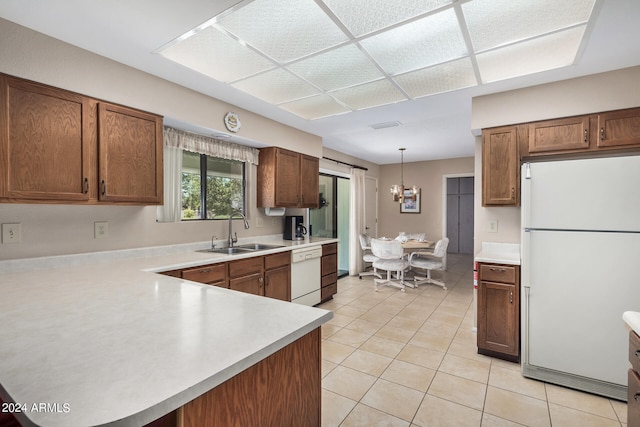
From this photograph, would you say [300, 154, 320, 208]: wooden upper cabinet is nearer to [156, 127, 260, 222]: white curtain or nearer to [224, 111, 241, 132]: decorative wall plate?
[224, 111, 241, 132]: decorative wall plate

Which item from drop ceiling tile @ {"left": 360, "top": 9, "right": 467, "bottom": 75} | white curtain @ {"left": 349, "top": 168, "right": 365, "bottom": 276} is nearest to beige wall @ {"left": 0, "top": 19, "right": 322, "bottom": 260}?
drop ceiling tile @ {"left": 360, "top": 9, "right": 467, "bottom": 75}

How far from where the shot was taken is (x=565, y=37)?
205 centimetres

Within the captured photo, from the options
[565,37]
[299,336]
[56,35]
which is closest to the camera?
[299,336]

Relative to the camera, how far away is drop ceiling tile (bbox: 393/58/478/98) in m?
2.42

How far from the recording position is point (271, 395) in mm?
964

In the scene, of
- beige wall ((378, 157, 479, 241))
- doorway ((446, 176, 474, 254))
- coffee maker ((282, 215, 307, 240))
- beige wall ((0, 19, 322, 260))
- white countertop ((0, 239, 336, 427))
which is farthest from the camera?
doorway ((446, 176, 474, 254))

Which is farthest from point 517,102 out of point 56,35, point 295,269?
point 56,35

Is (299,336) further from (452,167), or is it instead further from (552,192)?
(452,167)

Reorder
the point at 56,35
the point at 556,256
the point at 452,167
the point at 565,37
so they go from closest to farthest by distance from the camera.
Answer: the point at 56,35, the point at 565,37, the point at 556,256, the point at 452,167

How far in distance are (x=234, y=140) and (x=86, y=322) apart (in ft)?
8.70

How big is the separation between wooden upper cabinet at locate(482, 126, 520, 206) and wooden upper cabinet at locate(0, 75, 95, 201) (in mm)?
Answer: 3313

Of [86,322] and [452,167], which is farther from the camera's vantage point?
[452,167]

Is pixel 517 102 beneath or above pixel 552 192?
above

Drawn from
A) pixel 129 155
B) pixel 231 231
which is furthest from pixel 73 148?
pixel 231 231
